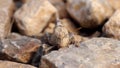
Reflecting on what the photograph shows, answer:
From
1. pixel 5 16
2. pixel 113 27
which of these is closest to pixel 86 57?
pixel 113 27

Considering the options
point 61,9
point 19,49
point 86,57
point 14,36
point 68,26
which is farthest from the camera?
point 61,9

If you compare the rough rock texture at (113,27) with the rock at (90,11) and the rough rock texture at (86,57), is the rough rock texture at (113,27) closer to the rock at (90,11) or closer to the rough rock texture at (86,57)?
the rock at (90,11)

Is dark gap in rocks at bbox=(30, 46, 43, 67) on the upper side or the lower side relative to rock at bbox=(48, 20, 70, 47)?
lower

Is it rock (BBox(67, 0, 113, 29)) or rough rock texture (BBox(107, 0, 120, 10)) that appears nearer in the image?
rock (BBox(67, 0, 113, 29))

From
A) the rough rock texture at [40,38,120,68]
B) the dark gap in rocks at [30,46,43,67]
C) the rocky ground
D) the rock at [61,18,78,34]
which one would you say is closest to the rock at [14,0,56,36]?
the rocky ground

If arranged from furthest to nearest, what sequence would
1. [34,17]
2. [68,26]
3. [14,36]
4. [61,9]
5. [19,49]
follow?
1. [61,9]
2. [68,26]
3. [34,17]
4. [14,36]
5. [19,49]

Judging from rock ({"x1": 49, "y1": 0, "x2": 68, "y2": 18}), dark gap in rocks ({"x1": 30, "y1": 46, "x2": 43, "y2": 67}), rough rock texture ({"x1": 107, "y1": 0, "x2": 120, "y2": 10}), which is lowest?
dark gap in rocks ({"x1": 30, "y1": 46, "x2": 43, "y2": 67})

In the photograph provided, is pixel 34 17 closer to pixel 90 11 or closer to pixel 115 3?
pixel 90 11

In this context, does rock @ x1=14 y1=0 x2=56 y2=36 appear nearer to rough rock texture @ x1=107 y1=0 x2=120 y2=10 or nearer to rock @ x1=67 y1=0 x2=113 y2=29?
rock @ x1=67 y1=0 x2=113 y2=29

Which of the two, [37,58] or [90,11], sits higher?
[90,11]
